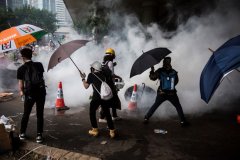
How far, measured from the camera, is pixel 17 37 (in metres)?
5.46

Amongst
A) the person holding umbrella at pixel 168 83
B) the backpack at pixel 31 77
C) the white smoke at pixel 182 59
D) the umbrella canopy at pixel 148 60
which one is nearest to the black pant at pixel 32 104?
the backpack at pixel 31 77

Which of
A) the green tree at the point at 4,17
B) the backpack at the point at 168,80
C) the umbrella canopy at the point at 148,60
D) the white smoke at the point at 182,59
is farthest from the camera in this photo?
the green tree at the point at 4,17

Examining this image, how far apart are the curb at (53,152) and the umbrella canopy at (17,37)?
6.60 feet

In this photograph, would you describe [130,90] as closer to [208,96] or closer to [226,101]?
[226,101]

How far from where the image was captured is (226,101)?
848 cm

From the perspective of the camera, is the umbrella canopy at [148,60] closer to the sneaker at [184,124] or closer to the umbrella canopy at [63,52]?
the umbrella canopy at [63,52]

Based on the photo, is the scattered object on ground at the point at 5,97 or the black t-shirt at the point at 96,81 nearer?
the black t-shirt at the point at 96,81

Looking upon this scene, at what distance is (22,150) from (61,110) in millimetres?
3009

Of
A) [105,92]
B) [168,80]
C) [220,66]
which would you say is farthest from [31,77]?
[220,66]

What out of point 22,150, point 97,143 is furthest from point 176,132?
point 22,150

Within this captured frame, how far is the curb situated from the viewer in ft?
15.1

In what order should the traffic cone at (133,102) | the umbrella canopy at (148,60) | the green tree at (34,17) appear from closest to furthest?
the umbrella canopy at (148,60) < the traffic cone at (133,102) < the green tree at (34,17)

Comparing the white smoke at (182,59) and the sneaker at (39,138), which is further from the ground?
the white smoke at (182,59)

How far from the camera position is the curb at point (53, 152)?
461 cm
